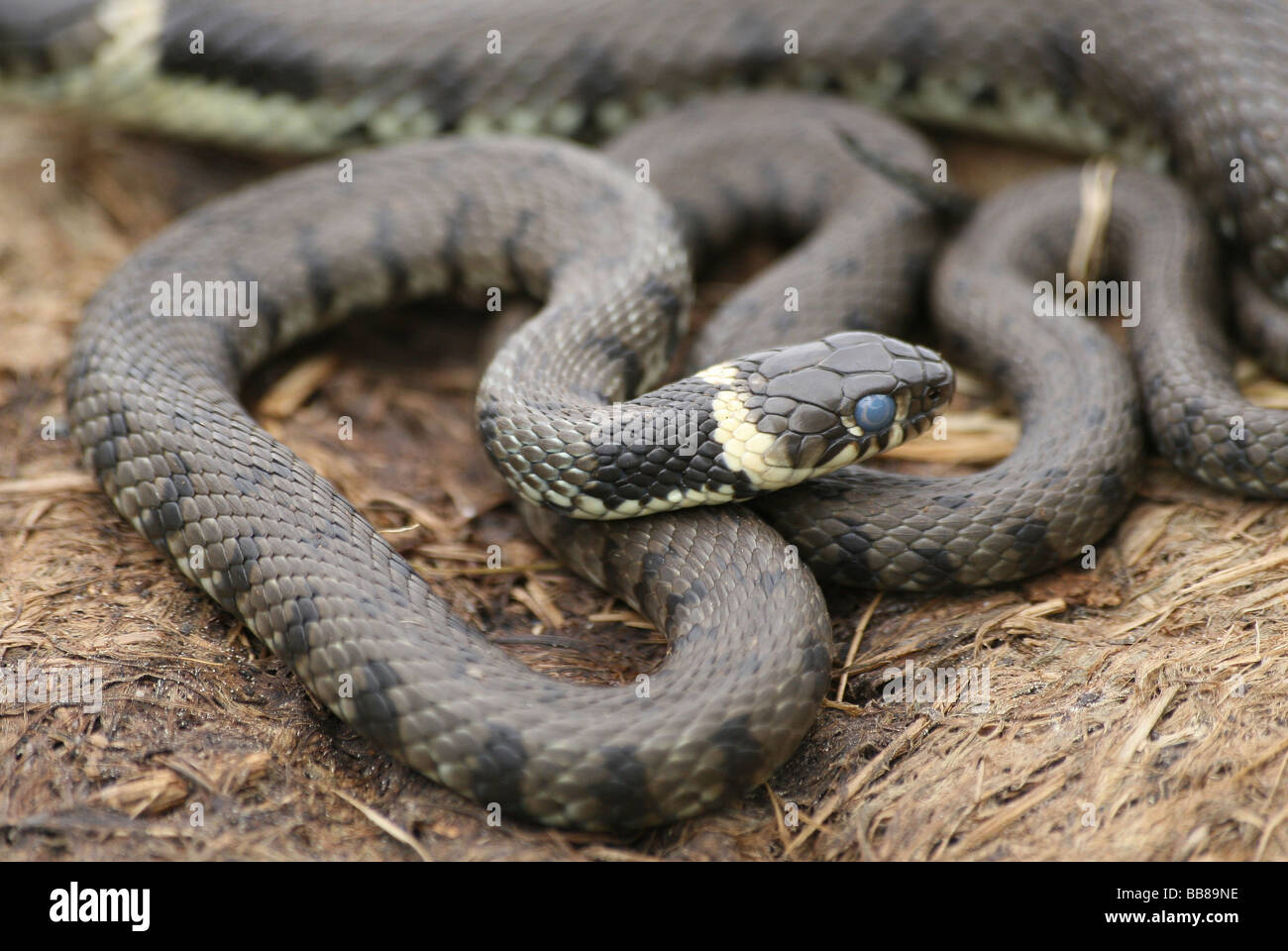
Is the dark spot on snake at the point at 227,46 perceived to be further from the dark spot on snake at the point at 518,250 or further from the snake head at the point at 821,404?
the snake head at the point at 821,404

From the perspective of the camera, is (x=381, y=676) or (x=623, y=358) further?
(x=623, y=358)

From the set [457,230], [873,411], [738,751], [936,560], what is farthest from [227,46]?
[738,751]

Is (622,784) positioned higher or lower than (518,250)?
lower

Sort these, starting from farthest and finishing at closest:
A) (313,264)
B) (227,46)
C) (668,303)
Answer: (227,46) → (313,264) → (668,303)

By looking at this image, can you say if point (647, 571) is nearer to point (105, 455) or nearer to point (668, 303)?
point (668, 303)

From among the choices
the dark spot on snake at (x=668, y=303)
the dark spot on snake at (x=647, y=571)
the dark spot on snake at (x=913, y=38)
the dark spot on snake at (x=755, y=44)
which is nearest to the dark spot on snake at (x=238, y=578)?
the dark spot on snake at (x=647, y=571)

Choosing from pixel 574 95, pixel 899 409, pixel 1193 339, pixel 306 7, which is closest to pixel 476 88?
pixel 574 95
